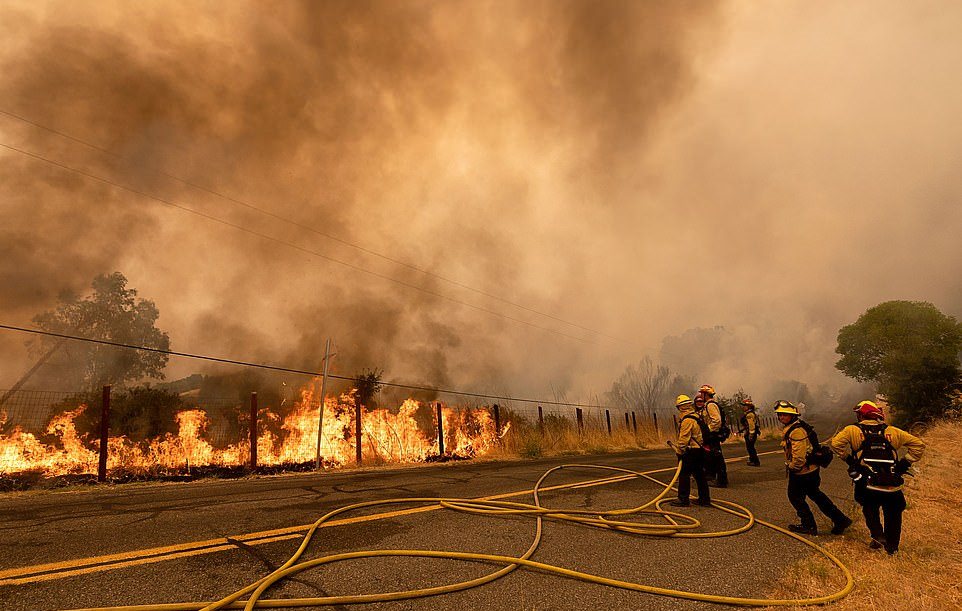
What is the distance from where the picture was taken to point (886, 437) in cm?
511

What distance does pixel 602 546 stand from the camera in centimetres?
457

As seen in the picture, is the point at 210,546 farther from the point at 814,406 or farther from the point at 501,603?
the point at 814,406

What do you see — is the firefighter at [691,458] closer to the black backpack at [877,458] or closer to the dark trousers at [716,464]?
the dark trousers at [716,464]

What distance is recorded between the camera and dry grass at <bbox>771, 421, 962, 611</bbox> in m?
3.31

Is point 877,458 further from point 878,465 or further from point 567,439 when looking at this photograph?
point 567,439

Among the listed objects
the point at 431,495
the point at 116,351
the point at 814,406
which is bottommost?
the point at 814,406

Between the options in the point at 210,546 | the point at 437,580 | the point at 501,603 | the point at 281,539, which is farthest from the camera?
the point at 281,539

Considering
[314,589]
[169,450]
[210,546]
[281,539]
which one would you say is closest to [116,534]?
[210,546]

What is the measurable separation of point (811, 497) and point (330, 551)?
236 inches

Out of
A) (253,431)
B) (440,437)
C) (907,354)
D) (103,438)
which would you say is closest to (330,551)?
(103,438)

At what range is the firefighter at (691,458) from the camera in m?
6.71

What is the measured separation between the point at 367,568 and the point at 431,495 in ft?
11.7

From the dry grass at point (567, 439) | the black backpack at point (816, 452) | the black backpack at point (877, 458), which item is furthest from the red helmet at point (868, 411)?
the dry grass at point (567, 439)

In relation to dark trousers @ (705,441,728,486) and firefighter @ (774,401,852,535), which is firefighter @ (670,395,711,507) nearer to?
firefighter @ (774,401,852,535)
